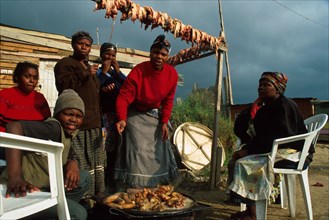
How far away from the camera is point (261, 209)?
304cm

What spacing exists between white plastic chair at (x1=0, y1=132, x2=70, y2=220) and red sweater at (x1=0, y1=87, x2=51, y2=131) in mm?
898

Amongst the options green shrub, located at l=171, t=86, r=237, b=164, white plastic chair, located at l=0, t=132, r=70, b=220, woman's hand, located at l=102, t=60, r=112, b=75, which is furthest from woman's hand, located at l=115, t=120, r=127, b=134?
green shrub, located at l=171, t=86, r=237, b=164

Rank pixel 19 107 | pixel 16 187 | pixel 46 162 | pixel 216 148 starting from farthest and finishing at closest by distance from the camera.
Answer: pixel 216 148 → pixel 19 107 → pixel 46 162 → pixel 16 187

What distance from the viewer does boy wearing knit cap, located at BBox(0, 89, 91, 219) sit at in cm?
189

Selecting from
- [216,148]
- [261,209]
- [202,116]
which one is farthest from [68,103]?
[202,116]

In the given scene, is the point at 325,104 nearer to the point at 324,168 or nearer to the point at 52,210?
the point at 324,168

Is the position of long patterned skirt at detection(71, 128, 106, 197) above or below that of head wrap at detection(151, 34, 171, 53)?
below

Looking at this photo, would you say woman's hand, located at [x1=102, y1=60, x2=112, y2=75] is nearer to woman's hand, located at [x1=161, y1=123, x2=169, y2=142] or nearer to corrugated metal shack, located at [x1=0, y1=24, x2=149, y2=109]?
woman's hand, located at [x1=161, y1=123, x2=169, y2=142]

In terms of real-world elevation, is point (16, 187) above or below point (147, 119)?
below

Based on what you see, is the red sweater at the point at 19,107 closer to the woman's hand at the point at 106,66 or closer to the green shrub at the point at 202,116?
the woman's hand at the point at 106,66

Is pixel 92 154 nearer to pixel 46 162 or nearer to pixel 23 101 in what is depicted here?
pixel 23 101

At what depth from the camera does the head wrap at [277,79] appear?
347cm

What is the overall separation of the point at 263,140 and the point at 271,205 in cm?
144

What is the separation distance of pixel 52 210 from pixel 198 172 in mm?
4276
